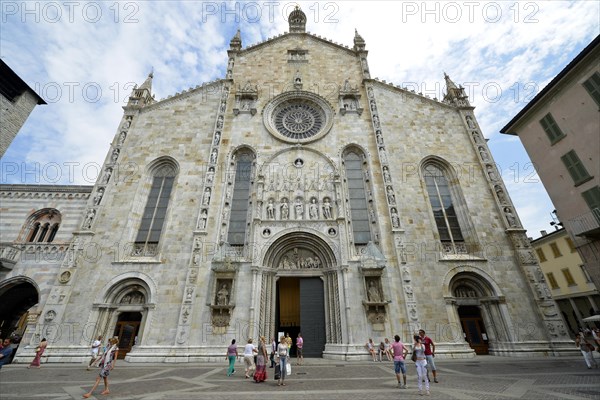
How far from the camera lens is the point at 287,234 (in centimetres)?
1708

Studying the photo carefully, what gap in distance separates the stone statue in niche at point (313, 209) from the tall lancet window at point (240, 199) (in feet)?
13.5

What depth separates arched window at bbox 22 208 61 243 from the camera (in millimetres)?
19609

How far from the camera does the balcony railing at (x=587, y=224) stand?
12.7m

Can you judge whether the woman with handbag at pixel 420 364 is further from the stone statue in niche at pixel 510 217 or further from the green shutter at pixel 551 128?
the green shutter at pixel 551 128

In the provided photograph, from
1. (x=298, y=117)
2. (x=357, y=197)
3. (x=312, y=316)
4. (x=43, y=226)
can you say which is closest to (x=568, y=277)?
(x=357, y=197)

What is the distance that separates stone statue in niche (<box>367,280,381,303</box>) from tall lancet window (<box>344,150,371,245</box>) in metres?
2.72

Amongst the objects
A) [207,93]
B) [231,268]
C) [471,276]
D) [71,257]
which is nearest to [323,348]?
[231,268]

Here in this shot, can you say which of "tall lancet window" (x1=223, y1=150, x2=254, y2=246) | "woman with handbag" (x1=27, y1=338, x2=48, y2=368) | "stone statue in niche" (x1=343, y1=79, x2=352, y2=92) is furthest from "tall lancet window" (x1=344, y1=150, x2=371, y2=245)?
"woman with handbag" (x1=27, y1=338, x2=48, y2=368)

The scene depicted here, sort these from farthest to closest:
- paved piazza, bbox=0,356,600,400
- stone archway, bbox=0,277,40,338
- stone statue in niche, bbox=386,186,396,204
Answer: stone archway, bbox=0,277,40,338 → stone statue in niche, bbox=386,186,396,204 → paved piazza, bbox=0,356,600,400

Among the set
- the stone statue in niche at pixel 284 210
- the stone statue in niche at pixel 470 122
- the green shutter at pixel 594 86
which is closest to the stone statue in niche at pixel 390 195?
the stone statue in niche at pixel 284 210

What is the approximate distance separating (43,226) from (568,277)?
46.1 metres

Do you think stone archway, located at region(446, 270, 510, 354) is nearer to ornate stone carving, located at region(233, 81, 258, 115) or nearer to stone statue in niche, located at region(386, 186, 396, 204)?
stone statue in niche, located at region(386, 186, 396, 204)

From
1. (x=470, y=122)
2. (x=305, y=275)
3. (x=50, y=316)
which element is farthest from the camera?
(x=470, y=122)

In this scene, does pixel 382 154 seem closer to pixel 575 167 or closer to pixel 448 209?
pixel 448 209
